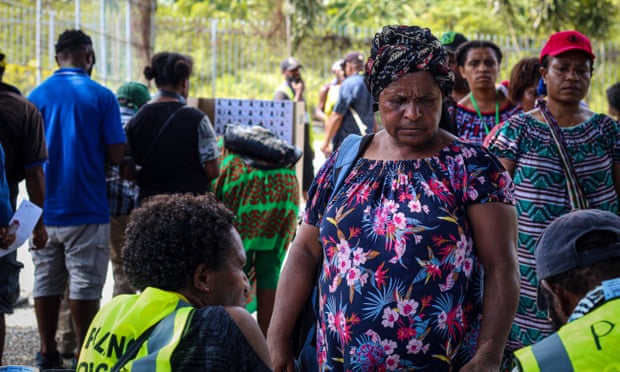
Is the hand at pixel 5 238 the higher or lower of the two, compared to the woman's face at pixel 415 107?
lower

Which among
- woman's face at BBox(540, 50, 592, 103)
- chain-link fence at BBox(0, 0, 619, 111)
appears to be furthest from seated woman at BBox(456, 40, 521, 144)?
chain-link fence at BBox(0, 0, 619, 111)

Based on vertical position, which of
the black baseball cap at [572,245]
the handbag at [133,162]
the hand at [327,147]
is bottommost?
the hand at [327,147]

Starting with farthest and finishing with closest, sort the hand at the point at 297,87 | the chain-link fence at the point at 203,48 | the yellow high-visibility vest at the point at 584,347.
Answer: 1. the chain-link fence at the point at 203,48
2. the hand at the point at 297,87
3. the yellow high-visibility vest at the point at 584,347

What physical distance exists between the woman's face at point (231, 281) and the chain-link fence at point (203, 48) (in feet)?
38.4

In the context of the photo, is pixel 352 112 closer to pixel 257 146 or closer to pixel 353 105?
pixel 353 105

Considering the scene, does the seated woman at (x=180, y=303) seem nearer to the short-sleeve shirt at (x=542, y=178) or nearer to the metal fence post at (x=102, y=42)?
the short-sleeve shirt at (x=542, y=178)

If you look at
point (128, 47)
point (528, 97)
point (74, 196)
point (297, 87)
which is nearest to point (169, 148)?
point (74, 196)

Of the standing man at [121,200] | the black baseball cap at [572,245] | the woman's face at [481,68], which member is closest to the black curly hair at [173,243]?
the black baseball cap at [572,245]

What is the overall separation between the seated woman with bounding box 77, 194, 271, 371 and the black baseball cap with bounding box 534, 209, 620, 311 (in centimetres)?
83

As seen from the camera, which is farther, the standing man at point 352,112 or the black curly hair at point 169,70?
the standing man at point 352,112

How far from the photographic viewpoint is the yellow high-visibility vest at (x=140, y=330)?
2.30 metres

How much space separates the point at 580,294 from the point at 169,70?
13.6 feet

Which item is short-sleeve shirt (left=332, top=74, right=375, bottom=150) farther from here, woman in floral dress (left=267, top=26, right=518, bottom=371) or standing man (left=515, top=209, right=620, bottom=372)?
standing man (left=515, top=209, right=620, bottom=372)

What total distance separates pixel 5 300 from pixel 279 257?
1971 millimetres
